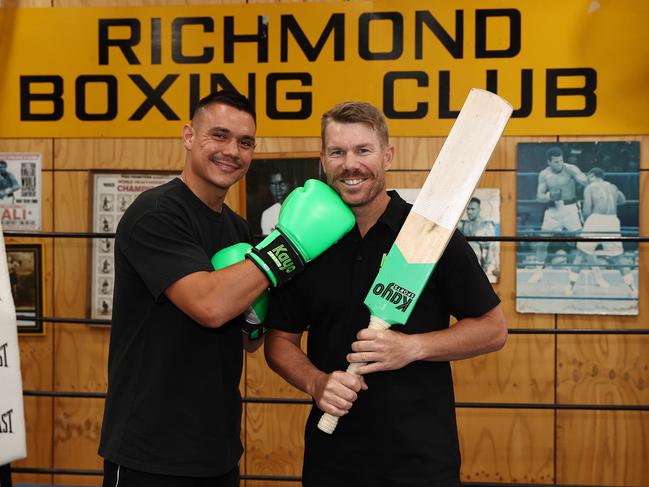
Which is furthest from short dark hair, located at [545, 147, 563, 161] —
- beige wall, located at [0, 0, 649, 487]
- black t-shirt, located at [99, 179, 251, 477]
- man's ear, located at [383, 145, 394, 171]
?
black t-shirt, located at [99, 179, 251, 477]

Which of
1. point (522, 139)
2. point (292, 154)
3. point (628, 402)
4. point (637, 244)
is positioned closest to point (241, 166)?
point (292, 154)

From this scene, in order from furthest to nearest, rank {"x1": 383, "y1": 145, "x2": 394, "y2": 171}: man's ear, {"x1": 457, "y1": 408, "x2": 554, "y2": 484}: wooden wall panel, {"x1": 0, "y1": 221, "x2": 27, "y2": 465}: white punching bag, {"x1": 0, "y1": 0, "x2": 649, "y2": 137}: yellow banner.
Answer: {"x1": 457, "y1": 408, "x2": 554, "y2": 484}: wooden wall panel < {"x1": 0, "y1": 0, "x2": 649, "y2": 137}: yellow banner < {"x1": 0, "y1": 221, "x2": 27, "y2": 465}: white punching bag < {"x1": 383, "y1": 145, "x2": 394, "y2": 171}: man's ear

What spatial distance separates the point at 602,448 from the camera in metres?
3.35

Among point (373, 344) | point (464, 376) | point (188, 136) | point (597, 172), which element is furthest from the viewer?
point (464, 376)

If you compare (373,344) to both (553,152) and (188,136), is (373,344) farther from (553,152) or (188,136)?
(553,152)

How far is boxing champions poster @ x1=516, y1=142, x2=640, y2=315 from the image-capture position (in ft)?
10.7

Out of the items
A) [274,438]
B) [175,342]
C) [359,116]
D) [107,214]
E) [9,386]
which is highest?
[359,116]

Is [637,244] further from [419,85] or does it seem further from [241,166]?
[241,166]

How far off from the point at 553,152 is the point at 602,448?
1.46 metres

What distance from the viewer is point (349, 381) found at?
139cm

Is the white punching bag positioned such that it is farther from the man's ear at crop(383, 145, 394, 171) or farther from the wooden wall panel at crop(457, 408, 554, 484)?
the wooden wall panel at crop(457, 408, 554, 484)

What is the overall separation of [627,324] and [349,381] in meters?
2.36

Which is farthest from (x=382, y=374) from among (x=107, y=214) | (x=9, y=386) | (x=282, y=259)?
(x=107, y=214)

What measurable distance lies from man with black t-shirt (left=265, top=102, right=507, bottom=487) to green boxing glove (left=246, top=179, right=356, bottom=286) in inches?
1.6
